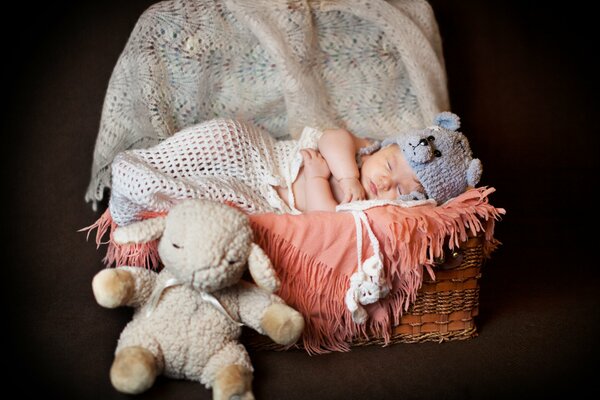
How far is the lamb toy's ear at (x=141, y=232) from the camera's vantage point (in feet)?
4.06

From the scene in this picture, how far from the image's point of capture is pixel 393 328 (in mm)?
1471

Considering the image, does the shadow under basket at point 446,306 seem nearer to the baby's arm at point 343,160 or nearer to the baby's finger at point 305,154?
the baby's arm at point 343,160

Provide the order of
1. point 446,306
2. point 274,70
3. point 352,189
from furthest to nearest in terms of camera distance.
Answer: point 274,70
point 352,189
point 446,306

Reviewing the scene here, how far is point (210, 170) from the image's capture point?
5.12 ft

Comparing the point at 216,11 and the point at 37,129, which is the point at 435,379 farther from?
the point at 37,129

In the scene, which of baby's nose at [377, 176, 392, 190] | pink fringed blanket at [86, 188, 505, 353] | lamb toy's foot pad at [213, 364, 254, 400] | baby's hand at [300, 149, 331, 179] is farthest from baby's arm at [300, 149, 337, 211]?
lamb toy's foot pad at [213, 364, 254, 400]

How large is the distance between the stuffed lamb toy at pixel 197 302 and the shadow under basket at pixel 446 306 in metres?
0.16

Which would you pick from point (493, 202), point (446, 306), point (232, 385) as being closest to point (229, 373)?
point (232, 385)

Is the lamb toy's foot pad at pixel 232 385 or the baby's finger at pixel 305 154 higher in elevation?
the baby's finger at pixel 305 154

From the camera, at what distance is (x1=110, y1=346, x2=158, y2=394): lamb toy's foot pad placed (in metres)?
1.14

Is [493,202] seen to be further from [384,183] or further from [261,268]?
[261,268]

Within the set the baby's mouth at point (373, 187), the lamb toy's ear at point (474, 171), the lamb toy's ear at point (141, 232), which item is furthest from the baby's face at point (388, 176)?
the lamb toy's ear at point (141, 232)

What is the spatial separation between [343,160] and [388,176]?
0.39 feet

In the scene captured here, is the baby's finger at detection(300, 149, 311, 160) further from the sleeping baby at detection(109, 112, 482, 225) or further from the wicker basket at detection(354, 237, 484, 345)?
the wicker basket at detection(354, 237, 484, 345)
